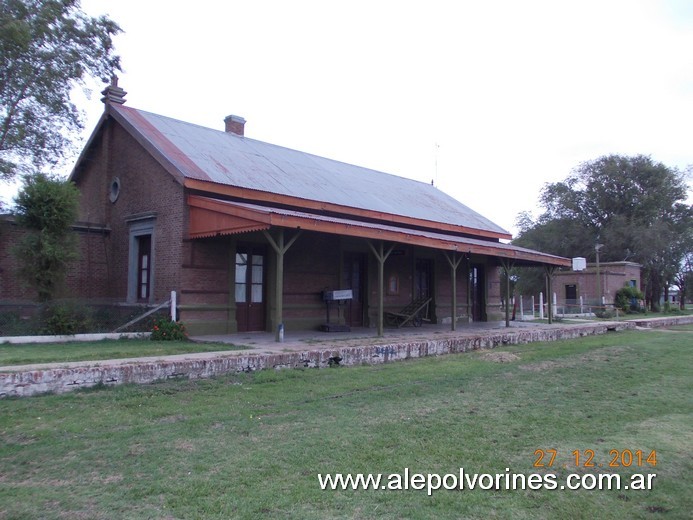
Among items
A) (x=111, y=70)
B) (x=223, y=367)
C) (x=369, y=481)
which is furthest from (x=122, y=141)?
(x=369, y=481)

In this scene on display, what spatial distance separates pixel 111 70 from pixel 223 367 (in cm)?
1319

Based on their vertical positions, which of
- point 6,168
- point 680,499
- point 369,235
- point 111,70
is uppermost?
point 111,70

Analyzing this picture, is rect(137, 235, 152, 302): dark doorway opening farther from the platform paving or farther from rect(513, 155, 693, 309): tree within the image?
rect(513, 155, 693, 309): tree

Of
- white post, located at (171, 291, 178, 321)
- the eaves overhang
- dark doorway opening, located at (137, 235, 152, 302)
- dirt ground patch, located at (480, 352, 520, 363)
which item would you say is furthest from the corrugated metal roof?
dirt ground patch, located at (480, 352, 520, 363)

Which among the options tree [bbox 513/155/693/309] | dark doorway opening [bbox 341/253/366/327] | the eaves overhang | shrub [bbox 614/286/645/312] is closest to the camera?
A: the eaves overhang

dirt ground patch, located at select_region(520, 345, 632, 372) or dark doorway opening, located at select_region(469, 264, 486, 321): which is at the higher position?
dark doorway opening, located at select_region(469, 264, 486, 321)

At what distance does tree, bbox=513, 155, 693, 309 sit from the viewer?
1575 inches

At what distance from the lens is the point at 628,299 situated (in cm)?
3512

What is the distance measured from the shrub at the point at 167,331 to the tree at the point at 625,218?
36.0 m

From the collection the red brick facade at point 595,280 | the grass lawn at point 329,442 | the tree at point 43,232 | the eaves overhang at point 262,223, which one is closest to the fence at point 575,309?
the red brick facade at point 595,280

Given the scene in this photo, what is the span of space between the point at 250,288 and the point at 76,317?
411cm

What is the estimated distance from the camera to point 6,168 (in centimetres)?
1709

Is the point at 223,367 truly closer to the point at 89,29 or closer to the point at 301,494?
the point at 301,494

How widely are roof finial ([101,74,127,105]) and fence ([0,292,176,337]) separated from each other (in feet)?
20.0
